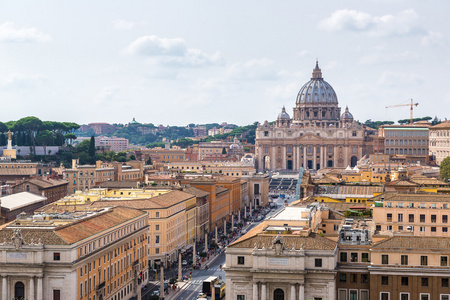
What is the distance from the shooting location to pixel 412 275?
135 ft

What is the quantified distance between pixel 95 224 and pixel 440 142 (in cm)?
10336

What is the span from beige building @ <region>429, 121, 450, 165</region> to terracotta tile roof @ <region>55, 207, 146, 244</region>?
8937cm

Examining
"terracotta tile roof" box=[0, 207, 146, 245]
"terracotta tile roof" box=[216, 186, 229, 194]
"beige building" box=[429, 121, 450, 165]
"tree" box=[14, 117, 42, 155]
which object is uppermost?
"tree" box=[14, 117, 42, 155]

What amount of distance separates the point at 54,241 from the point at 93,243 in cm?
367

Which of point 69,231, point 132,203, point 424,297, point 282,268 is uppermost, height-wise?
point 132,203

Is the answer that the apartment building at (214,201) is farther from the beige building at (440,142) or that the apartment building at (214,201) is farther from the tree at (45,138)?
the tree at (45,138)

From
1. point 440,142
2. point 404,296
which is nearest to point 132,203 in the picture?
point 404,296

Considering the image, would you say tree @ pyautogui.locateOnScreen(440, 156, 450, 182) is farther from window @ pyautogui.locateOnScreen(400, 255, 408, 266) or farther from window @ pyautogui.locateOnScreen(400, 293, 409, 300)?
window @ pyautogui.locateOnScreen(400, 293, 409, 300)

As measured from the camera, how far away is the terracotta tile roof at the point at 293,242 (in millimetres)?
41406

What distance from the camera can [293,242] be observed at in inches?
1641

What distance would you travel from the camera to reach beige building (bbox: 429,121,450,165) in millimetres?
141750

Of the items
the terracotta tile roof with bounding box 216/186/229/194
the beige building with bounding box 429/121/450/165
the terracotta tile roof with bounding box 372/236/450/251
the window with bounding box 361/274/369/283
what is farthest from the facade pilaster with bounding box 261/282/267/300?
the beige building with bounding box 429/121/450/165

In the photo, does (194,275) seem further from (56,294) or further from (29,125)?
(29,125)

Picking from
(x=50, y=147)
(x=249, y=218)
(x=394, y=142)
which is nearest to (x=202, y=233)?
(x=249, y=218)
